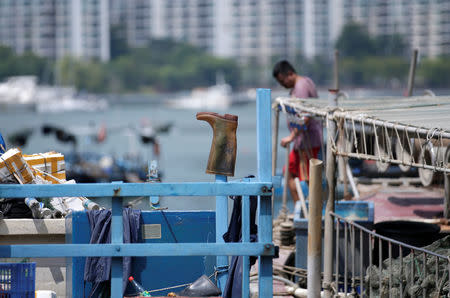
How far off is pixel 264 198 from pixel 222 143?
0.67 m

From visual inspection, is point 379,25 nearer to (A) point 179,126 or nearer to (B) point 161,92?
(B) point 161,92

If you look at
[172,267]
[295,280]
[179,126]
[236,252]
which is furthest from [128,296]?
[179,126]

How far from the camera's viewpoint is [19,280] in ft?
16.5

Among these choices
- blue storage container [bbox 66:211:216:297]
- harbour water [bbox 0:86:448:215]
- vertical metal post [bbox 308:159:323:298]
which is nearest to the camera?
blue storage container [bbox 66:211:216:297]

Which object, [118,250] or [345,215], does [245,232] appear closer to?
[118,250]

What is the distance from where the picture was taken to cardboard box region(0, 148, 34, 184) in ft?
19.6

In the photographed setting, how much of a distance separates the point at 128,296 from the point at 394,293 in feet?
7.84

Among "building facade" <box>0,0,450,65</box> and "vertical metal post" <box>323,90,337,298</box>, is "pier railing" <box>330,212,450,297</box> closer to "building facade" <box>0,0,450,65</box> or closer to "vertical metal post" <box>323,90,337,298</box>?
"vertical metal post" <box>323,90,337,298</box>

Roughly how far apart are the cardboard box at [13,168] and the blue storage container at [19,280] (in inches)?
44.4

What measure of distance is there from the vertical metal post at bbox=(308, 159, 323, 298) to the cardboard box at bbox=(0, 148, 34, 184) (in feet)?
8.20

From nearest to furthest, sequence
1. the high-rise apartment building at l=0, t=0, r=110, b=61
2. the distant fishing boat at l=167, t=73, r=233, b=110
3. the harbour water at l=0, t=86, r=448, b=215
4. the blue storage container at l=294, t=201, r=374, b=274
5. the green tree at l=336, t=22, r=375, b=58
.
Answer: the blue storage container at l=294, t=201, r=374, b=274 < the harbour water at l=0, t=86, r=448, b=215 < the distant fishing boat at l=167, t=73, r=233, b=110 < the green tree at l=336, t=22, r=375, b=58 < the high-rise apartment building at l=0, t=0, r=110, b=61

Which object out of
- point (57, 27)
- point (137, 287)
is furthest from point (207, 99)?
point (137, 287)

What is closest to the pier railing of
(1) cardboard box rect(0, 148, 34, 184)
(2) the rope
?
(2) the rope

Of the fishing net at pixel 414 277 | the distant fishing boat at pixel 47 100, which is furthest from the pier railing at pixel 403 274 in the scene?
the distant fishing boat at pixel 47 100
